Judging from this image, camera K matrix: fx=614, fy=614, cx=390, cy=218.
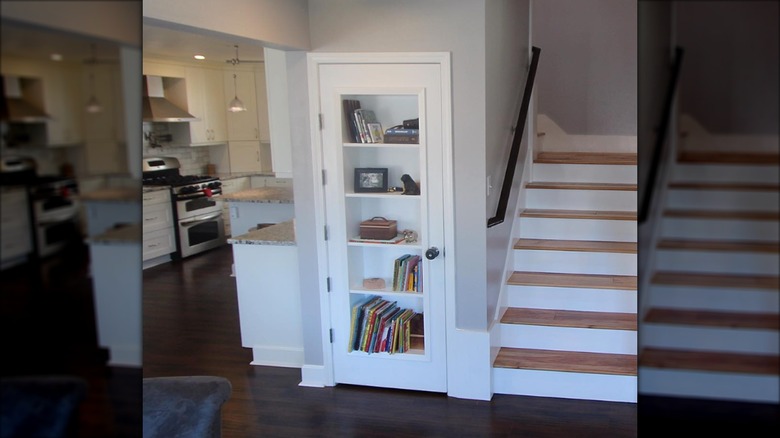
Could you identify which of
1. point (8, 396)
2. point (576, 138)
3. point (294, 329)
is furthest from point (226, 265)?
point (8, 396)

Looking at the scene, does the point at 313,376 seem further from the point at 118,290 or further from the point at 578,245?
the point at 118,290

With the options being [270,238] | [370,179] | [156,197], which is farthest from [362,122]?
[156,197]

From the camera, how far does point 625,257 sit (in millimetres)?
3811

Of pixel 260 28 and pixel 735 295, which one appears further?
pixel 260 28

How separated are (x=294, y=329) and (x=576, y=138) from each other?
3064 millimetres

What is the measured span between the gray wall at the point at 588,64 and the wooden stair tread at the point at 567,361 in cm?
242

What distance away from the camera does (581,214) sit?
13.7 feet

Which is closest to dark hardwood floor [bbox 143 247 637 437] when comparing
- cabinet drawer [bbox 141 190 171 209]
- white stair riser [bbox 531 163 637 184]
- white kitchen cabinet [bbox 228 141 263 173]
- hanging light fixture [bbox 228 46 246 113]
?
white stair riser [bbox 531 163 637 184]

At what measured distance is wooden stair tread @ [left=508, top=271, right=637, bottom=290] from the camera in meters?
3.69

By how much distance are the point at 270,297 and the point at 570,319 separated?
193 centimetres

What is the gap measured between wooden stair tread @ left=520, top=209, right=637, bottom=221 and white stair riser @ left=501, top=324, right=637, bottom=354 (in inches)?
33.2

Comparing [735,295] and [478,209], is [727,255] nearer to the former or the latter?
[735,295]

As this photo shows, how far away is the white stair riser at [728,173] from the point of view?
259 millimetres

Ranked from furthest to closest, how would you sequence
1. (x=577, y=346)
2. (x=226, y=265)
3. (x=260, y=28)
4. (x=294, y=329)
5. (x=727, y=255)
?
(x=226, y=265)
(x=294, y=329)
(x=577, y=346)
(x=260, y=28)
(x=727, y=255)
